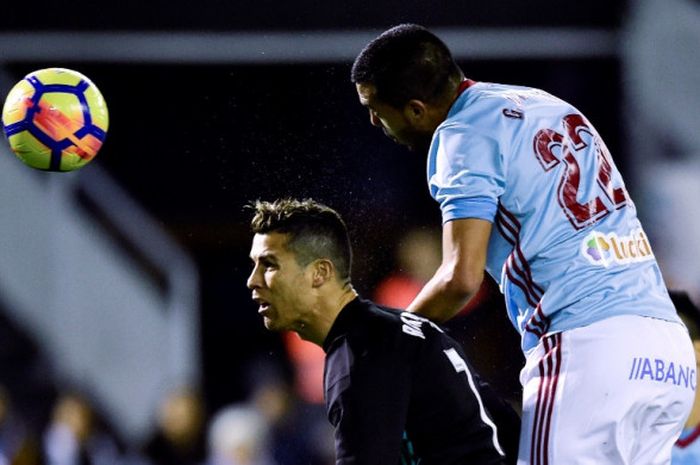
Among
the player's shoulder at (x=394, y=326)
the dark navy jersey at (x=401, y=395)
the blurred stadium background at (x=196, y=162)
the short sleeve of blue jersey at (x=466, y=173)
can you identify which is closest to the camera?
the dark navy jersey at (x=401, y=395)

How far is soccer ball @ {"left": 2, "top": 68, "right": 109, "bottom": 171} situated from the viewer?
18.2 ft

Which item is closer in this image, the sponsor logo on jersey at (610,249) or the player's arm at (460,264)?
the player's arm at (460,264)

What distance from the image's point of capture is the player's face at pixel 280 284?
4.55m

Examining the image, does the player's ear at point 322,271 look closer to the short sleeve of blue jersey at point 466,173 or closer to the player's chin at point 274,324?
the player's chin at point 274,324

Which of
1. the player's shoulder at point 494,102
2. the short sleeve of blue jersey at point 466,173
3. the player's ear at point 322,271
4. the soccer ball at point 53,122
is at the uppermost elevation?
the soccer ball at point 53,122

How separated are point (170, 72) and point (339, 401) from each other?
34.6 ft

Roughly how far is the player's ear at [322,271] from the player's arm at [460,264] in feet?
1.25

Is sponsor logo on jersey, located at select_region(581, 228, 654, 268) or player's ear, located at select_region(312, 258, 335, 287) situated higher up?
player's ear, located at select_region(312, 258, 335, 287)

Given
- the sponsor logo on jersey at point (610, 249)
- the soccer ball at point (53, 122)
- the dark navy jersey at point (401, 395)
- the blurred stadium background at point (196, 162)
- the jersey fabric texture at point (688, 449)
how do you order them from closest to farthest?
the dark navy jersey at point (401, 395) < the sponsor logo on jersey at point (610, 249) < the soccer ball at point (53, 122) < the jersey fabric texture at point (688, 449) < the blurred stadium background at point (196, 162)

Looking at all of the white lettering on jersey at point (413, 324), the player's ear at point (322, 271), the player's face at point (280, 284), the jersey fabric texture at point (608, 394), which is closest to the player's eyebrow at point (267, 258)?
the player's face at point (280, 284)

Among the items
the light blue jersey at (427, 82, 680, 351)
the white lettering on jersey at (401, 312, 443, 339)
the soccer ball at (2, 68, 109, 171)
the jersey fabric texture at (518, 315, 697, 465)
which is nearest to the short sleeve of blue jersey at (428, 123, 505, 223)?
the light blue jersey at (427, 82, 680, 351)

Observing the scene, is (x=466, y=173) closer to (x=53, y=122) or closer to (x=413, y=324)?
(x=413, y=324)

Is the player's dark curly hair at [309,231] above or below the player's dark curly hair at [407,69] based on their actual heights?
below

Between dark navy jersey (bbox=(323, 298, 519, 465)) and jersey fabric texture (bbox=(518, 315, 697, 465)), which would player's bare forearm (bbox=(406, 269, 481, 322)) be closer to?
dark navy jersey (bbox=(323, 298, 519, 465))
